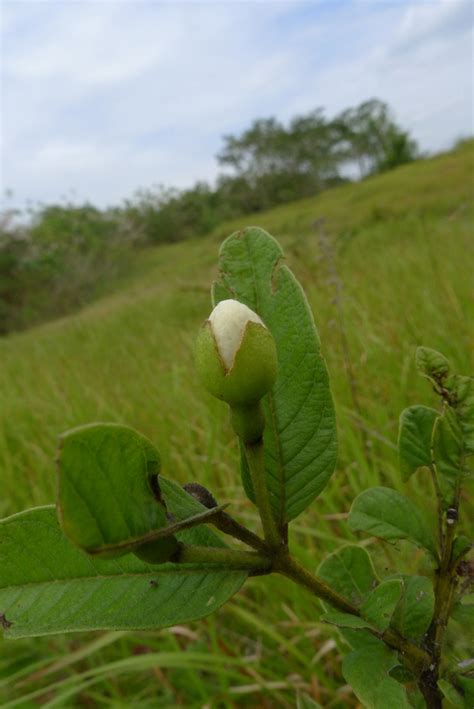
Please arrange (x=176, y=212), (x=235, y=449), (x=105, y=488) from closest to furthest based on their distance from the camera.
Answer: (x=105, y=488) < (x=235, y=449) < (x=176, y=212)

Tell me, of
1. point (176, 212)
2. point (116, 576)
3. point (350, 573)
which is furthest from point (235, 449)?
point (176, 212)

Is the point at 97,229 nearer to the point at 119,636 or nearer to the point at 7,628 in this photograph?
the point at 119,636

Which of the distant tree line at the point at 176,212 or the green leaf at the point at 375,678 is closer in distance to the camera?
the green leaf at the point at 375,678

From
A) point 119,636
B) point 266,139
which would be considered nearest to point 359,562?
point 119,636

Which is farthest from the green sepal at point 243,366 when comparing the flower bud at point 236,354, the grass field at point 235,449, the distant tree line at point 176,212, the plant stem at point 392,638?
the distant tree line at point 176,212

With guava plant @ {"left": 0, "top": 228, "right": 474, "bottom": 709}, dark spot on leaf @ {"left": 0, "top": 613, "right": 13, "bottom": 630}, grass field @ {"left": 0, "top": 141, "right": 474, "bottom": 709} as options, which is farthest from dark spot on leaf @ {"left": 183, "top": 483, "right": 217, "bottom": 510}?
grass field @ {"left": 0, "top": 141, "right": 474, "bottom": 709}

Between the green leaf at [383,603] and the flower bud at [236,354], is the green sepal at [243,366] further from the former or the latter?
the green leaf at [383,603]

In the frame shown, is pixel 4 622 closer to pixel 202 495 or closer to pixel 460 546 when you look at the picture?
pixel 202 495

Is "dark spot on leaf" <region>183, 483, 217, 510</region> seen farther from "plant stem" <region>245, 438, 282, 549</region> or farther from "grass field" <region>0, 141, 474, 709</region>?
"grass field" <region>0, 141, 474, 709</region>
